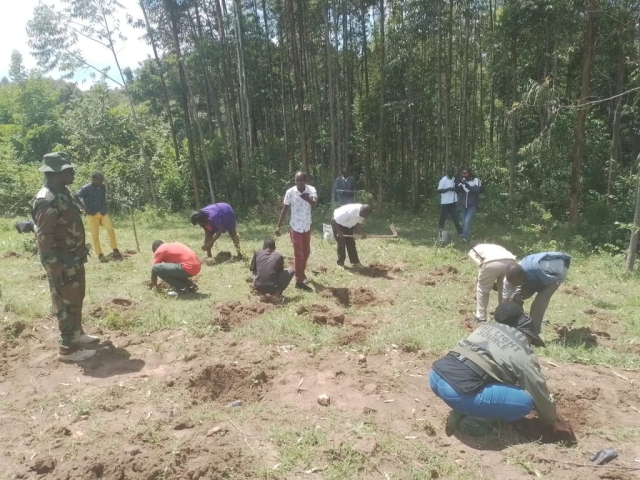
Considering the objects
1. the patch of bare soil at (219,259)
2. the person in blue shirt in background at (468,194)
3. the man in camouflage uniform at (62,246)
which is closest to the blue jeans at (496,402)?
the man in camouflage uniform at (62,246)

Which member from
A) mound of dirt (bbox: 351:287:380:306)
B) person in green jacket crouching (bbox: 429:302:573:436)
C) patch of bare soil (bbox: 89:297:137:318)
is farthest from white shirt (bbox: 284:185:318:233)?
person in green jacket crouching (bbox: 429:302:573:436)

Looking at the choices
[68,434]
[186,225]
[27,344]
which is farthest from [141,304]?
[186,225]

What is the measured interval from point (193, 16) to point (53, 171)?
13.6 meters

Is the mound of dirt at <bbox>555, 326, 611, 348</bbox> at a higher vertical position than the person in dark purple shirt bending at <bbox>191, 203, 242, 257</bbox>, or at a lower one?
lower

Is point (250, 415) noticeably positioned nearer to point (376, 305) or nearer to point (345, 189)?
point (376, 305)

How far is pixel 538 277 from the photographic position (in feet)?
15.7

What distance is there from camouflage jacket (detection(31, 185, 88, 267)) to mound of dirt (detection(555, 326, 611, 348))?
16.8 ft

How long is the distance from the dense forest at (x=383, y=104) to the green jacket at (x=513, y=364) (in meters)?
7.53

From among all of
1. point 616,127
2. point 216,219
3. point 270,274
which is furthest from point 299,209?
point 616,127

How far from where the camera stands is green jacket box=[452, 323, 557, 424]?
3.32 metres

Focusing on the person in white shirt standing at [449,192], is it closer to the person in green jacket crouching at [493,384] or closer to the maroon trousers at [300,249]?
the maroon trousers at [300,249]

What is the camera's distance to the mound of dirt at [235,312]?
5.50 m

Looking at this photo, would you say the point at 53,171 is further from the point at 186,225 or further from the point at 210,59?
the point at 210,59

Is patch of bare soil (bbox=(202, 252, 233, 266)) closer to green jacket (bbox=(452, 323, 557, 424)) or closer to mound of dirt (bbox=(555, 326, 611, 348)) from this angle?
mound of dirt (bbox=(555, 326, 611, 348))
